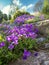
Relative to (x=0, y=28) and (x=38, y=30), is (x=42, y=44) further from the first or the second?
(x=0, y=28)

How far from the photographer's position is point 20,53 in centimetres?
518

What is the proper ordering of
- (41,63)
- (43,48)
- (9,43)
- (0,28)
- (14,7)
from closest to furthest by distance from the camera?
(41,63) < (9,43) < (43,48) < (0,28) < (14,7)

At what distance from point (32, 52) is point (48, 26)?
235 cm

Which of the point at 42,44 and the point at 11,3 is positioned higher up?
the point at 11,3

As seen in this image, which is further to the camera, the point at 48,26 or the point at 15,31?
the point at 48,26

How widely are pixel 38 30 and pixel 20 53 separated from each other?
254 centimetres

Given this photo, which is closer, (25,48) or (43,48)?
(25,48)

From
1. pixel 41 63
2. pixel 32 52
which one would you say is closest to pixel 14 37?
pixel 32 52

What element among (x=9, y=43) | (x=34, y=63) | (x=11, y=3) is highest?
(x=11, y=3)

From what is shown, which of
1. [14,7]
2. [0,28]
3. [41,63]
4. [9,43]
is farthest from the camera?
[14,7]

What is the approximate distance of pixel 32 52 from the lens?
556cm

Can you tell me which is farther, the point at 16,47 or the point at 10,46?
the point at 16,47

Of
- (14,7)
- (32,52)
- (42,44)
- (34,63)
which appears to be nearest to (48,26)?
(42,44)

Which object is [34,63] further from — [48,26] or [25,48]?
[48,26]
